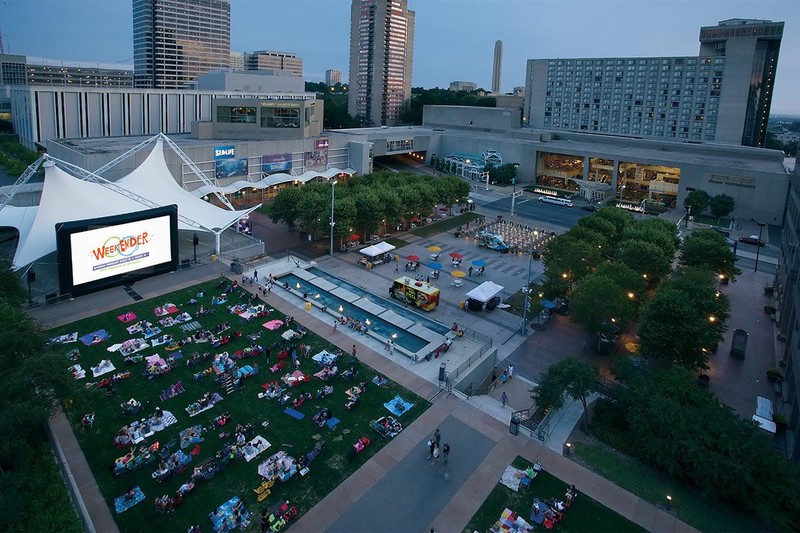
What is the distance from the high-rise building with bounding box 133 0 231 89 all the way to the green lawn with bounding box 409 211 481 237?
146 metres

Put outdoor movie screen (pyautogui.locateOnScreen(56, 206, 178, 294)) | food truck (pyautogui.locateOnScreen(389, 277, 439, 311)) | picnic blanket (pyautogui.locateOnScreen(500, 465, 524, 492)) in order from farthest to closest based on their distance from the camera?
1. food truck (pyautogui.locateOnScreen(389, 277, 439, 311))
2. outdoor movie screen (pyautogui.locateOnScreen(56, 206, 178, 294))
3. picnic blanket (pyautogui.locateOnScreen(500, 465, 524, 492))

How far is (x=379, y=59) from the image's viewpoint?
16462 cm

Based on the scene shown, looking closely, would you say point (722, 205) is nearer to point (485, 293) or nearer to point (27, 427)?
point (485, 293)

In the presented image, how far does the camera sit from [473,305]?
3897 cm

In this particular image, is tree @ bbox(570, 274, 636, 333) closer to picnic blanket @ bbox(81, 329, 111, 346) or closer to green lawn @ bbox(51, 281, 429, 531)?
green lawn @ bbox(51, 281, 429, 531)

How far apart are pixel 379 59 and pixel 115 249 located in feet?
475

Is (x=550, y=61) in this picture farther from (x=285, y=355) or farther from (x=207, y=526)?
(x=207, y=526)

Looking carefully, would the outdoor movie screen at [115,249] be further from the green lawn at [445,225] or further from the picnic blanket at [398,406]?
the green lawn at [445,225]

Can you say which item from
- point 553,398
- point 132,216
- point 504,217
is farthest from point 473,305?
point 504,217

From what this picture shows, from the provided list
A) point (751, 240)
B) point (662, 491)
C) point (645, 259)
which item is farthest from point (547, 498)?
point (751, 240)

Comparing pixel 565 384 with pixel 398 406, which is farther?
pixel 398 406

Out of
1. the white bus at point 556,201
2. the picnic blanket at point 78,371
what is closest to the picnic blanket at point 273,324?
the picnic blanket at point 78,371

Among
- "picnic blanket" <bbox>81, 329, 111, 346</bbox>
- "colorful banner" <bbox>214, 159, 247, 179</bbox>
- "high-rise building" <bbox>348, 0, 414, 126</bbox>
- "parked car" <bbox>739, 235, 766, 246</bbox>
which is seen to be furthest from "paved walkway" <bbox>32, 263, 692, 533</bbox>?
"high-rise building" <bbox>348, 0, 414, 126</bbox>

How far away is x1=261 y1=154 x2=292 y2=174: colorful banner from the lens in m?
69.1
